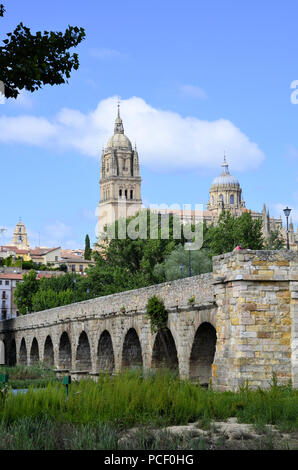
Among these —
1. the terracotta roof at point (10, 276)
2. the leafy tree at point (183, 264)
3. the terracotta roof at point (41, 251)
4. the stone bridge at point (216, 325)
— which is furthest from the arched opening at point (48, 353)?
the terracotta roof at point (41, 251)

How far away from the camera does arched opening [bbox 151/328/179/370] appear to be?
88.7 feet

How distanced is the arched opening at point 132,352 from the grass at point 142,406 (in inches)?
646

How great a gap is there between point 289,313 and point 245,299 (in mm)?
1118

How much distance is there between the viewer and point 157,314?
26188 mm

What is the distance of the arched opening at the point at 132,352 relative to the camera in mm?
31438

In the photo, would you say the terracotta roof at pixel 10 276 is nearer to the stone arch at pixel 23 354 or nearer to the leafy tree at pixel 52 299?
the leafy tree at pixel 52 299

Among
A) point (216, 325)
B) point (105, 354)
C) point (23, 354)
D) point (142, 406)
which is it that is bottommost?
point (23, 354)

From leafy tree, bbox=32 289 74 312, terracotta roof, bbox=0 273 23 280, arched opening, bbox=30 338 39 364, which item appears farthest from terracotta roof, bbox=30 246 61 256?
arched opening, bbox=30 338 39 364

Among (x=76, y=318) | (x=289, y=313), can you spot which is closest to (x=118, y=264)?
(x=76, y=318)

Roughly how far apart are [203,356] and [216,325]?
14.2 feet

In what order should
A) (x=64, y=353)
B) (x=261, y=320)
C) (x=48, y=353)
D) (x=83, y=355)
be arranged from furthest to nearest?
1. (x=48, y=353)
2. (x=64, y=353)
3. (x=83, y=355)
4. (x=261, y=320)

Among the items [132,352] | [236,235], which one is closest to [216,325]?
[132,352]

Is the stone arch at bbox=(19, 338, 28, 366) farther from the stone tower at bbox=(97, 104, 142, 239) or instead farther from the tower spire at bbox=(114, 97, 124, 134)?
the tower spire at bbox=(114, 97, 124, 134)

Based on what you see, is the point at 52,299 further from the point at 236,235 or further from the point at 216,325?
the point at 216,325
